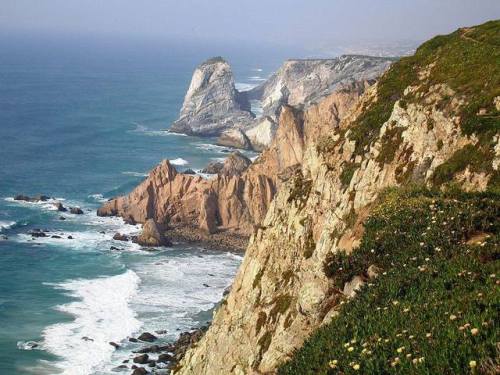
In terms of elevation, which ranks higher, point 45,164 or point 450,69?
point 450,69

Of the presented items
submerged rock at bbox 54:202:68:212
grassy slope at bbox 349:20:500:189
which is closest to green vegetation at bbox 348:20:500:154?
grassy slope at bbox 349:20:500:189

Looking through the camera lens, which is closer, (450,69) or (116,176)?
(450,69)

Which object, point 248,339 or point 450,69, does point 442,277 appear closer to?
point 248,339

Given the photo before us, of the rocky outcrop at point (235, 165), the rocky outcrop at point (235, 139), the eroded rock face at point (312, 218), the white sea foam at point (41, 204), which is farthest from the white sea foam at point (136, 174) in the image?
Result: the eroded rock face at point (312, 218)

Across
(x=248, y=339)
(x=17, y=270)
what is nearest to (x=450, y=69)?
(x=248, y=339)

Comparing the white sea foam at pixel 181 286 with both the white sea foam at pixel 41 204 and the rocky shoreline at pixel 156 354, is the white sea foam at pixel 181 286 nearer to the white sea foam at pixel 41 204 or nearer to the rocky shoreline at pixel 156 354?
the rocky shoreline at pixel 156 354

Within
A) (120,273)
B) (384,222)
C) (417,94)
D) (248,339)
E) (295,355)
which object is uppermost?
(417,94)

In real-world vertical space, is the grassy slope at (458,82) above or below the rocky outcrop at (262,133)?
above
